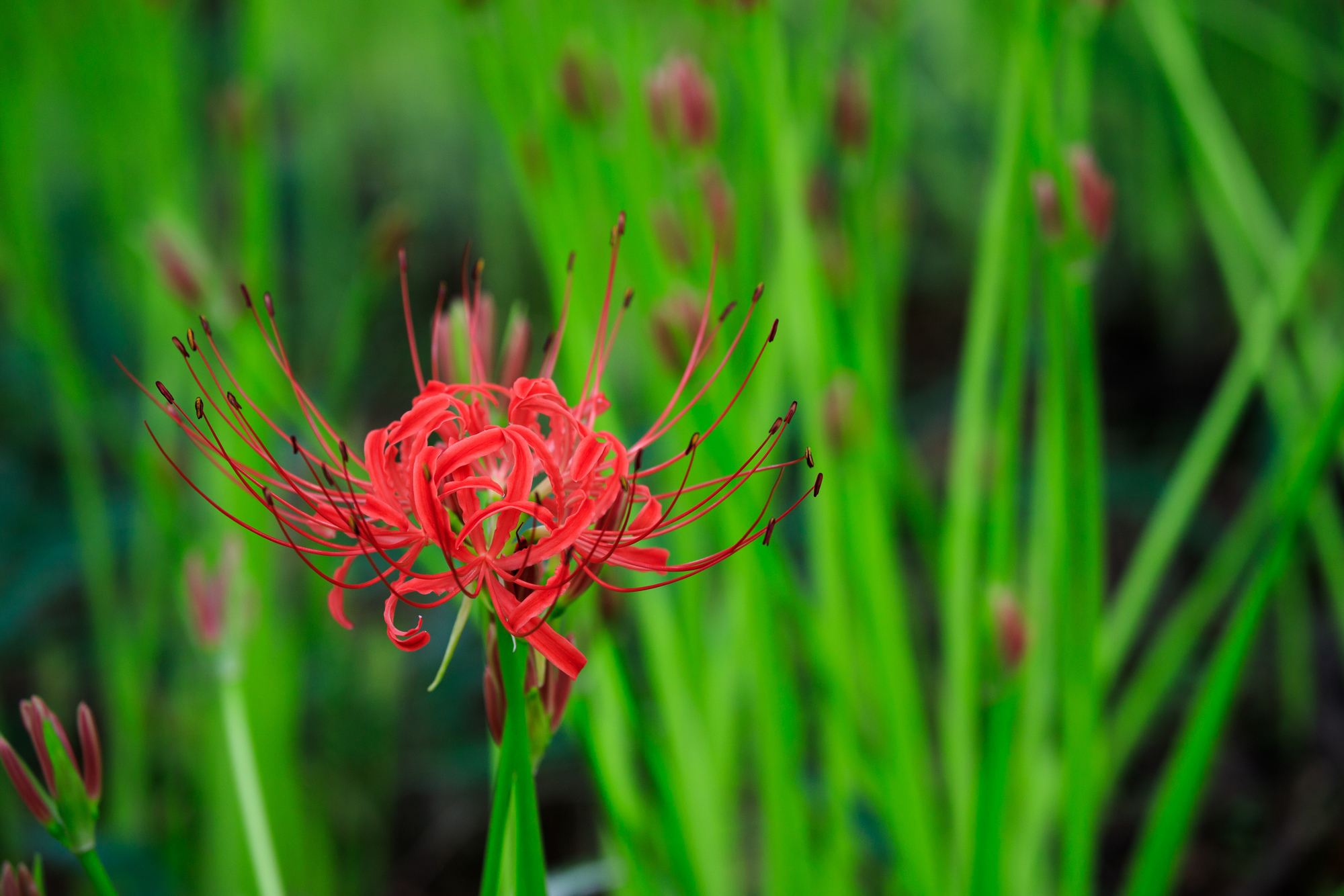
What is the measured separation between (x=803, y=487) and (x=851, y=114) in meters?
0.38

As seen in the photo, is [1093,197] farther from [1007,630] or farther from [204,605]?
[204,605]

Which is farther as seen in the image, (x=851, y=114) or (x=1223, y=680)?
(x=851, y=114)

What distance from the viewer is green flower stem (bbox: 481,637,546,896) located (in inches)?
10.2

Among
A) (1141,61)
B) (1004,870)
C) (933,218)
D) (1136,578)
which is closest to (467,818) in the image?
(1004,870)

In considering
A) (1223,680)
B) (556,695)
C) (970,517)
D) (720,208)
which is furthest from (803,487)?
(556,695)

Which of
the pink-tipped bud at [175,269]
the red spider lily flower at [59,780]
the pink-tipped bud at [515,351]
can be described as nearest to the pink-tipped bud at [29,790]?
the red spider lily flower at [59,780]

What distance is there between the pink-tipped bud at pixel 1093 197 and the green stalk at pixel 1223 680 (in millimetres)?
137

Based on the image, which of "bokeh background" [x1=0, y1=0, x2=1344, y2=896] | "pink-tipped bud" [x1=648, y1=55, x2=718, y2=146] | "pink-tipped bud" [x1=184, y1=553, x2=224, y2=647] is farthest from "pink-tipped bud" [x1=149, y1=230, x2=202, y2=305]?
"pink-tipped bud" [x1=648, y1=55, x2=718, y2=146]

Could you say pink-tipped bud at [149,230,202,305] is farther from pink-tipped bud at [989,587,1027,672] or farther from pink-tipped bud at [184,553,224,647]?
pink-tipped bud at [989,587,1027,672]

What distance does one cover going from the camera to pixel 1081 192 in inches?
18.6

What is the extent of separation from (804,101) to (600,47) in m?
0.20

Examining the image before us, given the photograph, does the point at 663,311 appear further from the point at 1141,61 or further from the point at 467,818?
the point at 1141,61

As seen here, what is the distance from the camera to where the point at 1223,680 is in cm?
41

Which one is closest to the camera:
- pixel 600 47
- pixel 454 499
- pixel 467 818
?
pixel 454 499
